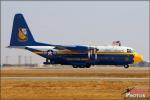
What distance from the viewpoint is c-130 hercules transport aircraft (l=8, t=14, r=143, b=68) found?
336 ft

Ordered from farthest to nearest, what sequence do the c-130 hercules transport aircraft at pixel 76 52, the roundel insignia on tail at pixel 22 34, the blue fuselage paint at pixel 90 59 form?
the roundel insignia on tail at pixel 22 34 → the blue fuselage paint at pixel 90 59 → the c-130 hercules transport aircraft at pixel 76 52

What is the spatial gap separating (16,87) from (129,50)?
63.2 meters

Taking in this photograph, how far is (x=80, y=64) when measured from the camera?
4151 inches

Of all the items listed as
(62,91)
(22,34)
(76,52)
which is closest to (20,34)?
(22,34)

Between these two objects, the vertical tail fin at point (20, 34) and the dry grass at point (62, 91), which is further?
the vertical tail fin at point (20, 34)

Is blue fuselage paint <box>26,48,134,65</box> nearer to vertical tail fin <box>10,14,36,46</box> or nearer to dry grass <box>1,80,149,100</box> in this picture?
vertical tail fin <box>10,14,36,46</box>

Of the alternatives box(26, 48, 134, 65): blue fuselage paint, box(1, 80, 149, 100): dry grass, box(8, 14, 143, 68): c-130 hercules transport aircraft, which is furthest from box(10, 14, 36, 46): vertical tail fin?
Result: box(1, 80, 149, 100): dry grass

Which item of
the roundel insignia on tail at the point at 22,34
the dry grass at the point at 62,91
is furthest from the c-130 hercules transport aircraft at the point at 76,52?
the dry grass at the point at 62,91

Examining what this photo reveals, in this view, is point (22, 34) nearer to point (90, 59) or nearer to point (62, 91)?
point (90, 59)

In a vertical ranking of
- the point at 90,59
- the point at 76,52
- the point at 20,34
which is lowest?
the point at 90,59

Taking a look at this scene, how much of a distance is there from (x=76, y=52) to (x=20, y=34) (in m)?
12.7

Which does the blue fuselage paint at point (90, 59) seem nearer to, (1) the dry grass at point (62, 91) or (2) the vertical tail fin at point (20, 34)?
(2) the vertical tail fin at point (20, 34)

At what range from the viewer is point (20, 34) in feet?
353

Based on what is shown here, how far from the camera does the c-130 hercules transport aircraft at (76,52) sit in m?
103
